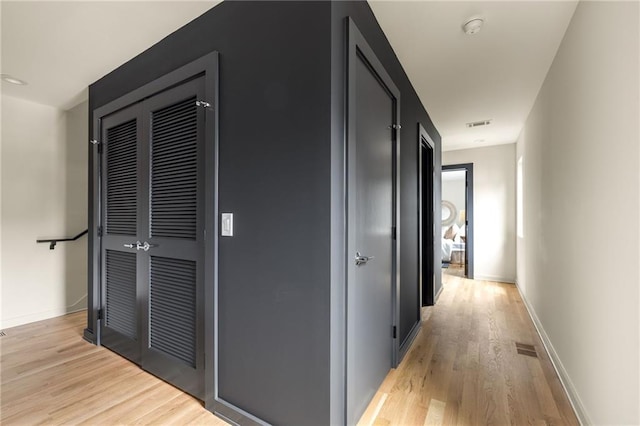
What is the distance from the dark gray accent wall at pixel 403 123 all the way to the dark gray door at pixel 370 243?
0.61 ft

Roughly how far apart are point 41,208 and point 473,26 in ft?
14.9

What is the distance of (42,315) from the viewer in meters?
3.30

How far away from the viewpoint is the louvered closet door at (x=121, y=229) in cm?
228

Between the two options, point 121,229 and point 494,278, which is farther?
point 494,278

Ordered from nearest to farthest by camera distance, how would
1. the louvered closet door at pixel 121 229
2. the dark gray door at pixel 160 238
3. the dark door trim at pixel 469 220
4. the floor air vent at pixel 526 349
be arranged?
the dark gray door at pixel 160 238, the louvered closet door at pixel 121 229, the floor air vent at pixel 526 349, the dark door trim at pixel 469 220

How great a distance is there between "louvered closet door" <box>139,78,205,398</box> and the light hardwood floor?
0.77 ft

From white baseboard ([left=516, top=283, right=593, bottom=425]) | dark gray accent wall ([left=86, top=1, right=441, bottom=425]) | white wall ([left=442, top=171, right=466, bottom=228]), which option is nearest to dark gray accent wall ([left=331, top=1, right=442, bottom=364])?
dark gray accent wall ([left=86, top=1, right=441, bottom=425])

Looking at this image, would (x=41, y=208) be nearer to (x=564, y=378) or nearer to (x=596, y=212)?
(x=596, y=212)

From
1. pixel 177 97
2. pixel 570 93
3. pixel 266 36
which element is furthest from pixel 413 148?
pixel 177 97

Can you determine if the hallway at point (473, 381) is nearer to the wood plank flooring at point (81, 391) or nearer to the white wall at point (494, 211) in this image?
the wood plank flooring at point (81, 391)

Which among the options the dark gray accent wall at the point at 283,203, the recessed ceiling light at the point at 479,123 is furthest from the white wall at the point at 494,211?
the dark gray accent wall at the point at 283,203

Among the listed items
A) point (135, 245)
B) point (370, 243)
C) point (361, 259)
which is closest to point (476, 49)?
point (370, 243)

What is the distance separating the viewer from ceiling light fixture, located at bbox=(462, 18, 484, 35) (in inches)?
75.3

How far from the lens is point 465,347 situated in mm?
2586
